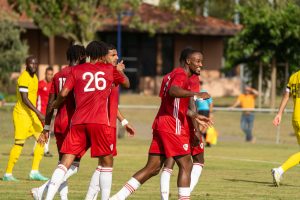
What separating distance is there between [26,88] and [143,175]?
4.70m

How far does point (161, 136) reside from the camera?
1244 centimetres

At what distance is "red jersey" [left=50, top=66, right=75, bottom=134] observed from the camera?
41.2 ft

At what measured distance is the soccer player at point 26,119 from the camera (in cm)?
1664

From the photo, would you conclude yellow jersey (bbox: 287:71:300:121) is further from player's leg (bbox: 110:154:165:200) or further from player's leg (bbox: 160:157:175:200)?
player's leg (bbox: 110:154:165:200)

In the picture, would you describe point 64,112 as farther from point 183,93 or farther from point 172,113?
point 183,93

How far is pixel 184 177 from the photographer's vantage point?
12.3 m

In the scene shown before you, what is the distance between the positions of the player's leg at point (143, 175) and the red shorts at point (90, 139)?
0.60 meters

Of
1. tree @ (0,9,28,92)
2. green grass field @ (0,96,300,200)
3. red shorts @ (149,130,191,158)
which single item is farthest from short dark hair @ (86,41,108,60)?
tree @ (0,9,28,92)

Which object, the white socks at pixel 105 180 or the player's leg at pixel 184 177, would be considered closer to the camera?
the white socks at pixel 105 180

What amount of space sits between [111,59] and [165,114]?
3.18 ft

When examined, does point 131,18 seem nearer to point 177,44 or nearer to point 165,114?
point 177,44

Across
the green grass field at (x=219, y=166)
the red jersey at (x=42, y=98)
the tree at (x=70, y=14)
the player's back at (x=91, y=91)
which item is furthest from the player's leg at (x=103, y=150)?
the tree at (x=70, y=14)

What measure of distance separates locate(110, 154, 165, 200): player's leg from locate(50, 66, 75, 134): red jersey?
1.08 m

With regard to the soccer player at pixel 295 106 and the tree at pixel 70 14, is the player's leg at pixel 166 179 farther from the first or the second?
the tree at pixel 70 14
